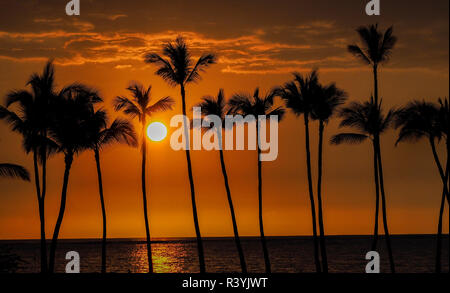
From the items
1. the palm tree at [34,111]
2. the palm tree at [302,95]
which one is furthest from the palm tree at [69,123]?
the palm tree at [302,95]

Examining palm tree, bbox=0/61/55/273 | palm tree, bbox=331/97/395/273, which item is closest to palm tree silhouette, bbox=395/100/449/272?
palm tree, bbox=331/97/395/273

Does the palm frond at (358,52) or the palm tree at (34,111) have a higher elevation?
the palm frond at (358,52)

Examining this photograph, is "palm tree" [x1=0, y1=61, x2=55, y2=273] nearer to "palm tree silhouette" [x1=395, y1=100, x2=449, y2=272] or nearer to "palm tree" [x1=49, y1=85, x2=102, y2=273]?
"palm tree" [x1=49, y1=85, x2=102, y2=273]

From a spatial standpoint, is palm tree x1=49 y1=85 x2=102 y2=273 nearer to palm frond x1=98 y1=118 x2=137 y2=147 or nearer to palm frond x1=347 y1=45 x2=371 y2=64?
palm frond x1=98 y1=118 x2=137 y2=147

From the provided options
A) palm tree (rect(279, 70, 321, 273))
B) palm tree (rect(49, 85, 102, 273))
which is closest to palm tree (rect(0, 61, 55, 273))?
palm tree (rect(49, 85, 102, 273))

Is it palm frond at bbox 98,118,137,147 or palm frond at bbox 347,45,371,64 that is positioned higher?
palm frond at bbox 347,45,371,64

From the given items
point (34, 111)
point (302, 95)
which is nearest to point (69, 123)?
point (34, 111)

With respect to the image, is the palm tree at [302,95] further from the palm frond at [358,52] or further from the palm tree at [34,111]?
the palm tree at [34,111]

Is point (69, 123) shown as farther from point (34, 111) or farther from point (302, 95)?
point (302, 95)

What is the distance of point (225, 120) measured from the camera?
1766 inches
